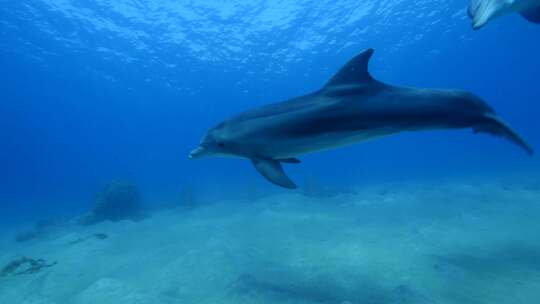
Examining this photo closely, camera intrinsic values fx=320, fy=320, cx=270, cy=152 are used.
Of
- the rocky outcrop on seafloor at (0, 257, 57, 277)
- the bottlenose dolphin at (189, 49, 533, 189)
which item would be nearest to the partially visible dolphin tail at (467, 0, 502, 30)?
the bottlenose dolphin at (189, 49, 533, 189)

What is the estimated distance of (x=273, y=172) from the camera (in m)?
4.22

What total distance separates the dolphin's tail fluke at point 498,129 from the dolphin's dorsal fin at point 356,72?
1443mm

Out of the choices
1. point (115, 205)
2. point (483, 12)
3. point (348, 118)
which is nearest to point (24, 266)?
point (115, 205)

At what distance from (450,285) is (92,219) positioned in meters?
17.7

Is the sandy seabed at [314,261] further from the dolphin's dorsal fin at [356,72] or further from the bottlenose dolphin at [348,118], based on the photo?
the dolphin's dorsal fin at [356,72]

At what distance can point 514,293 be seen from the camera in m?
4.95

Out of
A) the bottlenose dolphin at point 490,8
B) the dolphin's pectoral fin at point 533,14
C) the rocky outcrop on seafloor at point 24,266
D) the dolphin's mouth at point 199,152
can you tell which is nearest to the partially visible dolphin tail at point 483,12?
the bottlenose dolphin at point 490,8

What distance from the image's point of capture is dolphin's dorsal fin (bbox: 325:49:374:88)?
4133mm

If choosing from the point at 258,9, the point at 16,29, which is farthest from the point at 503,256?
the point at 16,29

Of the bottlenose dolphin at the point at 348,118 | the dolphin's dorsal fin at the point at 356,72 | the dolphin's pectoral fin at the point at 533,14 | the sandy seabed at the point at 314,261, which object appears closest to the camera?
the bottlenose dolphin at the point at 348,118

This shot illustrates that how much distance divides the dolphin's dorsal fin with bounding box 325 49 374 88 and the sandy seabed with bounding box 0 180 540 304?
341cm

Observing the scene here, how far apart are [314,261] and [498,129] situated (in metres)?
4.46

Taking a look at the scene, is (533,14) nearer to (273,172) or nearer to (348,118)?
(348,118)

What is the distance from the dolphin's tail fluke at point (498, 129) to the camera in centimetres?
385
